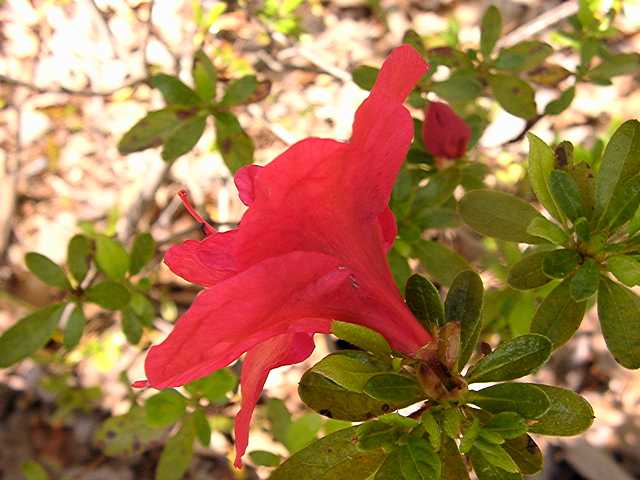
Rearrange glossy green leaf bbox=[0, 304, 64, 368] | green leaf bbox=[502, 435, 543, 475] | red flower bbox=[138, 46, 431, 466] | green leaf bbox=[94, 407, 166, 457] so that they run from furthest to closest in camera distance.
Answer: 1. green leaf bbox=[94, 407, 166, 457]
2. glossy green leaf bbox=[0, 304, 64, 368]
3. green leaf bbox=[502, 435, 543, 475]
4. red flower bbox=[138, 46, 431, 466]

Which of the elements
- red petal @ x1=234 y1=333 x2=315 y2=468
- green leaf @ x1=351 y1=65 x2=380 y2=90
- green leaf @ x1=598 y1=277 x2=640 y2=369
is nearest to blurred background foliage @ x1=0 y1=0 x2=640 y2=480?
green leaf @ x1=351 y1=65 x2=380 y2=90

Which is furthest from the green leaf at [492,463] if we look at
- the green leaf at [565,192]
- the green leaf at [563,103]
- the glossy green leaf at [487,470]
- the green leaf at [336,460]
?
the green leaf at [563,103]

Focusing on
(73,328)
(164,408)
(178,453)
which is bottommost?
(178,453)

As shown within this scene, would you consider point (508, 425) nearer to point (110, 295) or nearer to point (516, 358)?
point (516, 358)

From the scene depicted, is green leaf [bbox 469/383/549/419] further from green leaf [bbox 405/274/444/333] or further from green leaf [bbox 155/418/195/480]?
green leaf [bbox 155/418/195/480]

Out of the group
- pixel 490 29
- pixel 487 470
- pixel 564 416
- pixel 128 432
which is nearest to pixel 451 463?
pixel 487 470

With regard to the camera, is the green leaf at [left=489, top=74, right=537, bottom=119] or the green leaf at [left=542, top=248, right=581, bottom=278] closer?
the green leaf at [left=542, top=248, right=581, bottom=278]

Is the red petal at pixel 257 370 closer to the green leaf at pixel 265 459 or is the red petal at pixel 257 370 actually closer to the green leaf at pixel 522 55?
the green leaf at pixel 265 459

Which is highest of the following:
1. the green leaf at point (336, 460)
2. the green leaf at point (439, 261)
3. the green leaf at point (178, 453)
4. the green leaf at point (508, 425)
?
the green leaf at point (508, 425)
